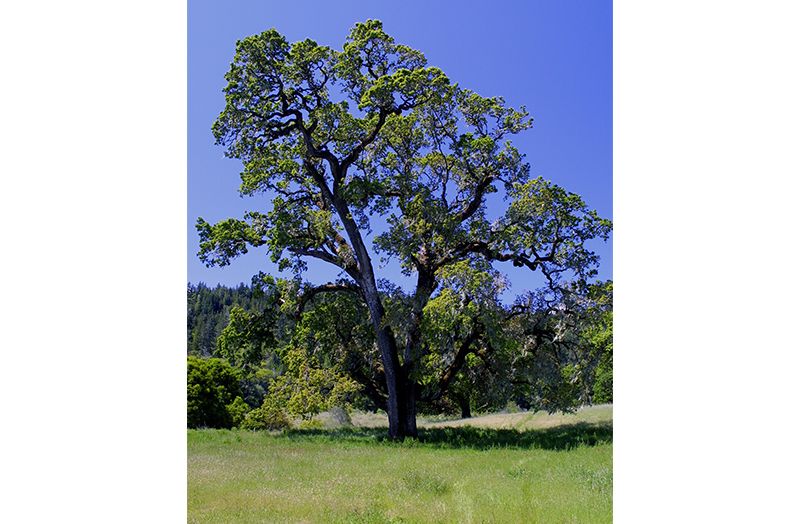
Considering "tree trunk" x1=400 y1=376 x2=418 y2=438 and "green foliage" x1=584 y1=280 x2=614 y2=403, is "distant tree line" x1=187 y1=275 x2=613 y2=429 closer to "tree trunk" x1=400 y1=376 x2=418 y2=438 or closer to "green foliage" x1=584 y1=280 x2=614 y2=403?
"green foliage" x1=584 y1=280 x2=614 y2=403

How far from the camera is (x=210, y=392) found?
18516 mm

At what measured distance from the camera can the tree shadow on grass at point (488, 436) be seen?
39.1 ft

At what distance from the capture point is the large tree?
517 inches

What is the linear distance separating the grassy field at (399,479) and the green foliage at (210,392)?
206 inches

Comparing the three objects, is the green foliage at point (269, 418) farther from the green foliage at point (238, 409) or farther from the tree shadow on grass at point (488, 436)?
the green foliage at point (238, 409)

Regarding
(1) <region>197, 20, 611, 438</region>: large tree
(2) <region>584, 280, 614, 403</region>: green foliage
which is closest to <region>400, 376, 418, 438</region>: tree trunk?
(1) <region>197, 20, 611, 438</region>: large tree

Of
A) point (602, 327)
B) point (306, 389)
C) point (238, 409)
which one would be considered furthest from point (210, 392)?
point (602, 327)

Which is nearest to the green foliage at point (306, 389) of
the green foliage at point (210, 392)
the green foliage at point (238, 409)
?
the green foliage at point (210, 392)

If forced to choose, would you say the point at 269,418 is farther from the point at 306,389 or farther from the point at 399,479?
the point at 399,479
